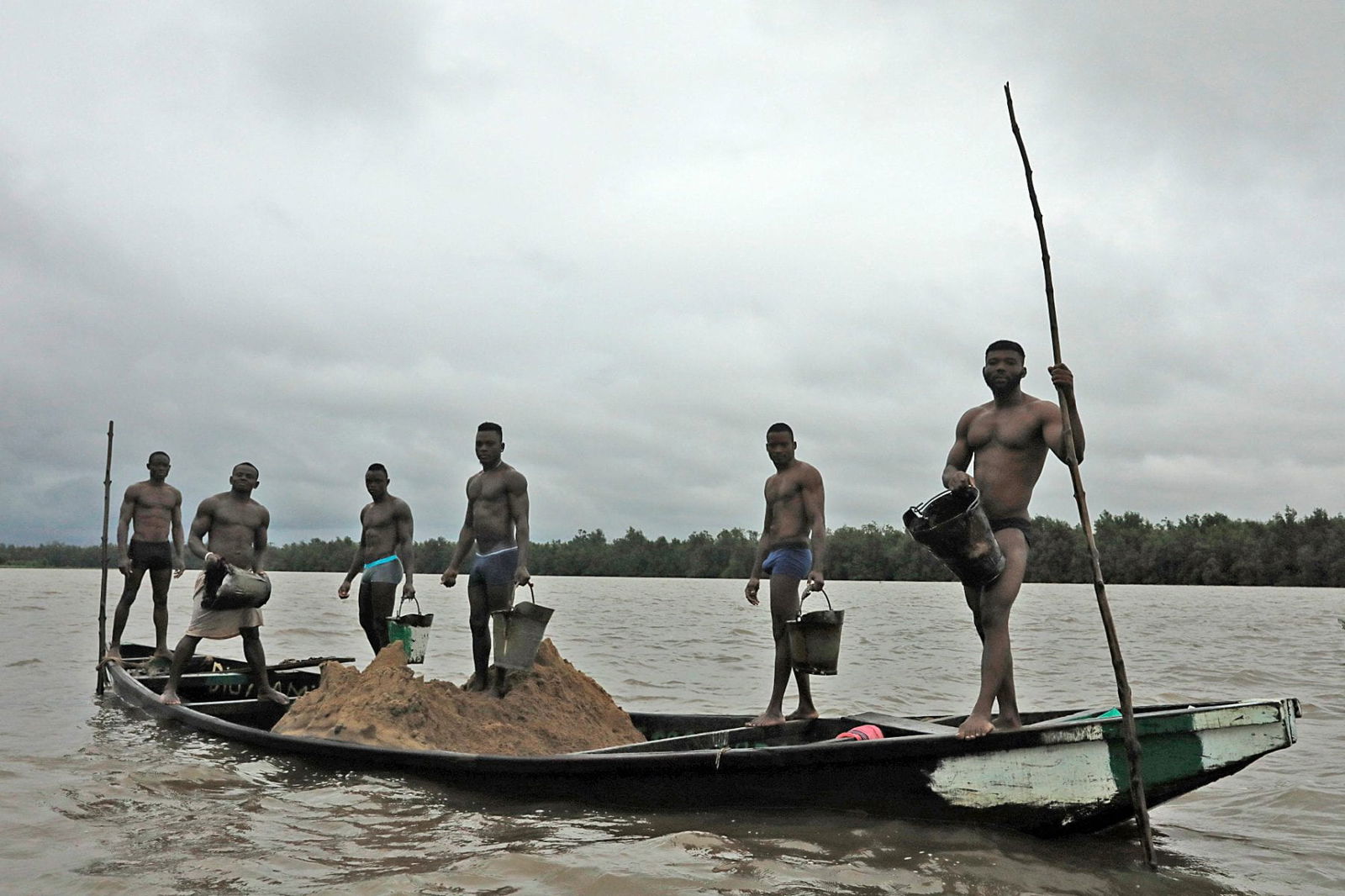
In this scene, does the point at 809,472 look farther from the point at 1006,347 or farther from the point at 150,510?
the point at 150,510

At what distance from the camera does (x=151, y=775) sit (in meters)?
6.59

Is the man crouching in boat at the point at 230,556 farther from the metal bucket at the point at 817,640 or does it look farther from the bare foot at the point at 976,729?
the bare foot at the point at 976,729

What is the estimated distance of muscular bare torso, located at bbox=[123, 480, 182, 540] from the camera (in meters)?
10.5

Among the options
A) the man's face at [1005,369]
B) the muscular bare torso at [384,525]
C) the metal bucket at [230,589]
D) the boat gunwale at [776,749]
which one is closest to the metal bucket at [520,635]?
the boat gunwale at [776,749]

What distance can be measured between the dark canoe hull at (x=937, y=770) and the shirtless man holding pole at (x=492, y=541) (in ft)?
5.95

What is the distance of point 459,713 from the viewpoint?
7344 mm

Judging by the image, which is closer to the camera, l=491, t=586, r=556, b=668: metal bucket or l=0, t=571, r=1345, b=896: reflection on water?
l=0, t=571, r=1345, b=896: reflection on water

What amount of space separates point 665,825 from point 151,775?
3736 millimetres

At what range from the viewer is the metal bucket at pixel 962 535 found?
4738 millimetres

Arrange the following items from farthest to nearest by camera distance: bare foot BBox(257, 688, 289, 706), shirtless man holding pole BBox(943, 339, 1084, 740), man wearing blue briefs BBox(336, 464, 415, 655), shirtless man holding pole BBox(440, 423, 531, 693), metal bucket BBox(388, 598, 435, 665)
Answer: man wearing blue briefs BBox(336, 464, 415, 655)
metal bucket BBox(388, 598, 435, 665)
bare foot BBox(257, 688, 289, 706)
shirtless man holding pole BBox(440, 423, 531, 693)
shirtless man holding pole BBox(943, 339, 1084, 740)

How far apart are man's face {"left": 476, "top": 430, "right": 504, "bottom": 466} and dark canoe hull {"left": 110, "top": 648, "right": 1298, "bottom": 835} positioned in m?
2.72

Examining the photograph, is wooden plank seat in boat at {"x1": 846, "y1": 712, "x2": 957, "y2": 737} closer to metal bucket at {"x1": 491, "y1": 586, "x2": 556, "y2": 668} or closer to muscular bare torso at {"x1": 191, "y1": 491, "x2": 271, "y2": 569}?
metal bucket at {"x1": 491, "y1": 586, "x2": 556, "y2": 668}

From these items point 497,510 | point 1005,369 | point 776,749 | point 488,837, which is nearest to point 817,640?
point 776,749

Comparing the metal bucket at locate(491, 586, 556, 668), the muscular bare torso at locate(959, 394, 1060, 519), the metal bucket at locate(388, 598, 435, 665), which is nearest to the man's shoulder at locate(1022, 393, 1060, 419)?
the muscular bare torso at locate(959, 394, 1060, 519)
